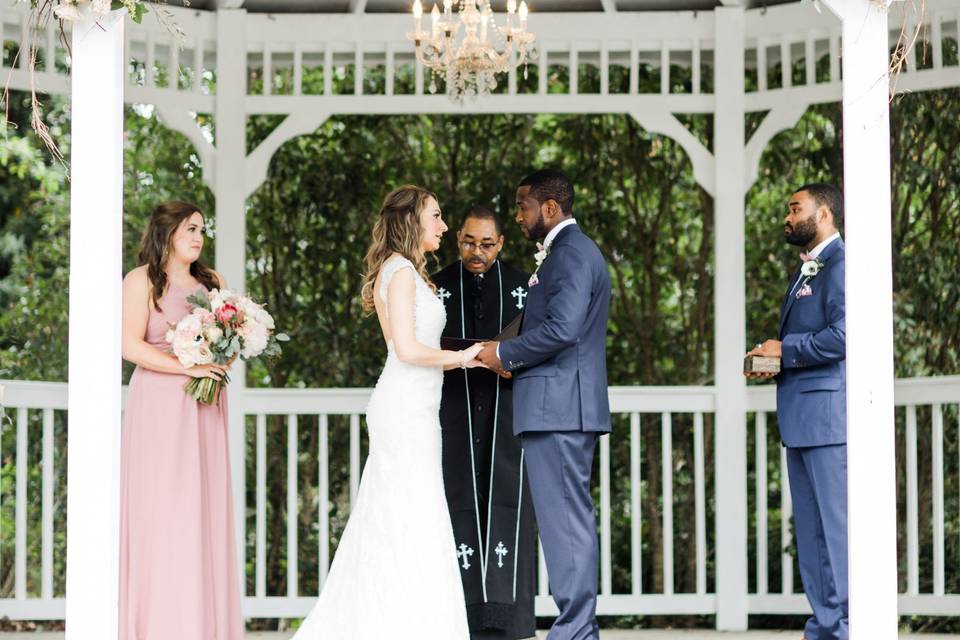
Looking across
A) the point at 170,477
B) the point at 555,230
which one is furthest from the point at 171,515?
the point at 555,230

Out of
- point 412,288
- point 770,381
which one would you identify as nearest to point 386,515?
point 412,288

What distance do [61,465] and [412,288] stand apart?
4.62 metres

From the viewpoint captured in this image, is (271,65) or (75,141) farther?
(271,65)

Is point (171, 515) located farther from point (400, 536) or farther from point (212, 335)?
point (400, 536)

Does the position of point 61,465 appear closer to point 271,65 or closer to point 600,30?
point 271,65

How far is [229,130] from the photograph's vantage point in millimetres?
6922

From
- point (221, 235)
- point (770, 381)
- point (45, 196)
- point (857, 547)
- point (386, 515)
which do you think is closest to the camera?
point (857, 547)

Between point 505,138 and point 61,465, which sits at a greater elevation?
point 505,138

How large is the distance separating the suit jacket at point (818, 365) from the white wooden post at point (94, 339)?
8.34 ft

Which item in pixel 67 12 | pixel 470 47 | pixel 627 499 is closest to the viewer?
pixel 67 12

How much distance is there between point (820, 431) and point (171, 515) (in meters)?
2.44

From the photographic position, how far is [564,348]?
5145 mm

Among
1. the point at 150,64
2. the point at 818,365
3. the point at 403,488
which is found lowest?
the point at 403,488

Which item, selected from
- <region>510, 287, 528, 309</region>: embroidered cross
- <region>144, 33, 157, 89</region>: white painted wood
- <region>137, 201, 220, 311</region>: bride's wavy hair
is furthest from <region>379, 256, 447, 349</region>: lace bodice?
<region>144, 33, 157, 89</region>: white painted wood
